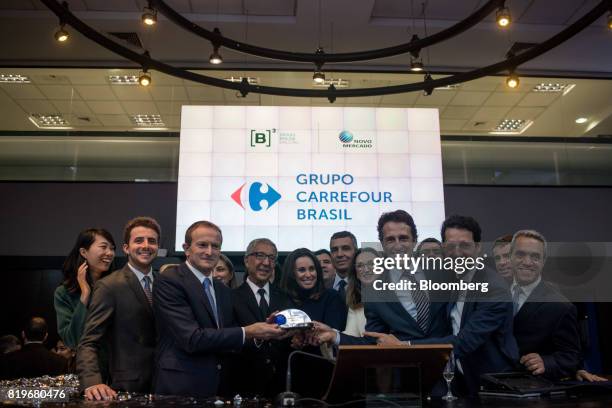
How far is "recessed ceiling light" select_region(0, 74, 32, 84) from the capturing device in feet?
24.4

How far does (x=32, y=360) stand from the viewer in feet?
11.8

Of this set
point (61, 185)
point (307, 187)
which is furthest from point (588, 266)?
point (61, 185)

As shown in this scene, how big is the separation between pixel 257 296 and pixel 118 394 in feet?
3.62

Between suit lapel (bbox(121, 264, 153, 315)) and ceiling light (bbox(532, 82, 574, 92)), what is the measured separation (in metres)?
6.95

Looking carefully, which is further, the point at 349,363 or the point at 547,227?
the point at 547,227

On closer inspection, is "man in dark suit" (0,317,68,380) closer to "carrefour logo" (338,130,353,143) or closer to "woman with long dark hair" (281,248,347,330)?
"woman with long dark hair" (281,248,347,330)

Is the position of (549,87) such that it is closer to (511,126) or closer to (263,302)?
(511,126)

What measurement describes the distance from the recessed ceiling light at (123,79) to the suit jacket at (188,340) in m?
5.76

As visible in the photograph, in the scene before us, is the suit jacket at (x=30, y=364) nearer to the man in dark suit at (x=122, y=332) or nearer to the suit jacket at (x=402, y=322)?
the man in dark suit at (x=122, y=332)

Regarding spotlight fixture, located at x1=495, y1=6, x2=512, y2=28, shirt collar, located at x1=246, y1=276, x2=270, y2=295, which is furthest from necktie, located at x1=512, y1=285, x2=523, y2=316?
spotlight fixture, located at x1=495, y1=6, x2=512, y2=28

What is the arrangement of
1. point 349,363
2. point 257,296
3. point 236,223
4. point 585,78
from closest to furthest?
point 349,363
point 257,296
point 236,223
point 585,78

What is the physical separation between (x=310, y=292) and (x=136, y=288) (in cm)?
100

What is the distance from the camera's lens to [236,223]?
5.92 metres

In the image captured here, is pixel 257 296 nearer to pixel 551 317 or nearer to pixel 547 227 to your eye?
pixel 551 317
